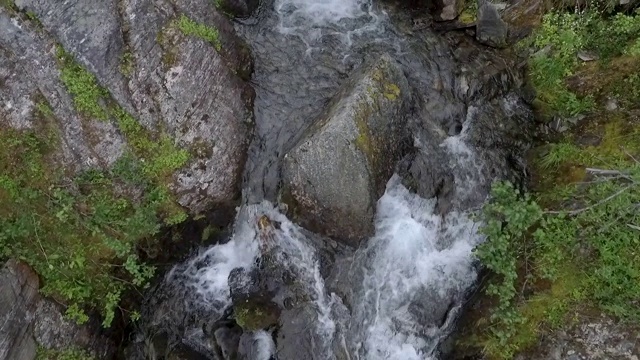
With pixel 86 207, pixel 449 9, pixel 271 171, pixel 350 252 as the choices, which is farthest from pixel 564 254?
pixel 86 207

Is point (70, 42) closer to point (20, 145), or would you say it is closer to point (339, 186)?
point (20, 145)

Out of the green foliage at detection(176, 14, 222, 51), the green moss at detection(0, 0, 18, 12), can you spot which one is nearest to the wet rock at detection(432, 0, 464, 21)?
the green foliage at detection(176, 14, 222, 51)

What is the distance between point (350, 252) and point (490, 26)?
5856mm

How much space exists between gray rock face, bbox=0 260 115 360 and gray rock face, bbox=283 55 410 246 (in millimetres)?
4166

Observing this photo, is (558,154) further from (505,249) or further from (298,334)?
(298,334)

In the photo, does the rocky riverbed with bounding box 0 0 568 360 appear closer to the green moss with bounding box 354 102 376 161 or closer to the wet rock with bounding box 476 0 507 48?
the green moss with bounding box 354 102 376 161

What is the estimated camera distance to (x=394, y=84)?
31.3 feet

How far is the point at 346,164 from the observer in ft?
28.3

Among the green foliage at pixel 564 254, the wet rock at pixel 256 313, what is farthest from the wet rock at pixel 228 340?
the green foliage at pixel 564 254

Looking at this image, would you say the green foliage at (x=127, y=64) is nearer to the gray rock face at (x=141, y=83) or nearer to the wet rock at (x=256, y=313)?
the gray rock face at (x=141, y=83)

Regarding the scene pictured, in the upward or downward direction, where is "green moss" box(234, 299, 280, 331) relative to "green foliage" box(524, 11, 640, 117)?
downward

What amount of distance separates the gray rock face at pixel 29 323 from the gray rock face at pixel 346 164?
4.17 meters

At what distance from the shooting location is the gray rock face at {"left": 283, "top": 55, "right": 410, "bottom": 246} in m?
8.65

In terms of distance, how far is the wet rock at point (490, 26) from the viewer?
424 inches
